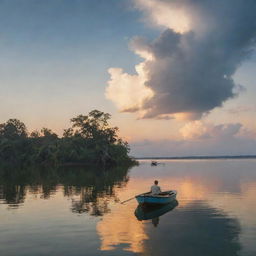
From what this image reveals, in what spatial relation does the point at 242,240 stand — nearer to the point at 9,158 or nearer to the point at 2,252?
the point at 2,252

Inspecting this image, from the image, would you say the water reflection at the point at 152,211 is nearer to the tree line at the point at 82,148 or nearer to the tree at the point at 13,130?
the tree line at the point at 82,148

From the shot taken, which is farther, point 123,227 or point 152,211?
point 152,211

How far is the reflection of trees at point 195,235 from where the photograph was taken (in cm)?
1778

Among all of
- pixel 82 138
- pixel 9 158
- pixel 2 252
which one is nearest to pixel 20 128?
pixel 9 158

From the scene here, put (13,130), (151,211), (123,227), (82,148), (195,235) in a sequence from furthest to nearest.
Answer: (13,130)
(82,148)
(151,211)
(123,227)
(195,235)

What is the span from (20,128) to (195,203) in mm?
142797

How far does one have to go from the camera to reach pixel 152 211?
30406 mm

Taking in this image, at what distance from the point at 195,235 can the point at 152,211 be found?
9.45 meters

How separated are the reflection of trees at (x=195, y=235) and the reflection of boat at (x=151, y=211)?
3.89 ft

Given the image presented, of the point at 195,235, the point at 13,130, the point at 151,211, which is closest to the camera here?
the point at 195,235

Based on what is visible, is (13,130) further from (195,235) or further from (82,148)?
(195,235)

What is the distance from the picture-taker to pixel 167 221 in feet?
84.8

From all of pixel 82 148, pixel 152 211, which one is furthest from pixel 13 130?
pixel 152 211

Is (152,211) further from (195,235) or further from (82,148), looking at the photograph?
(82,148)
